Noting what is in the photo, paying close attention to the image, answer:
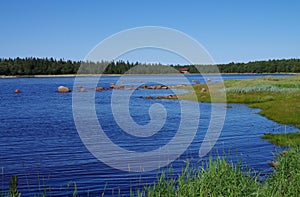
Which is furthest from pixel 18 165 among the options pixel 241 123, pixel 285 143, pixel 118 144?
pixel 241 123

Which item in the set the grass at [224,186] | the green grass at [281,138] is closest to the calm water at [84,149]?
the green grass at [281,138]

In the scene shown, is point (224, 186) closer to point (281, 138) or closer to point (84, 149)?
point (84, 149)

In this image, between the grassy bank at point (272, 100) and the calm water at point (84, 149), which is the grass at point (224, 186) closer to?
the calm water at point (84, 149)

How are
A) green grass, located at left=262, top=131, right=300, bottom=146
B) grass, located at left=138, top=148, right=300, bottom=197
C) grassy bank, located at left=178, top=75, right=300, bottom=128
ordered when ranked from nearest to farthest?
grass, located at left=138, top=148, right=300, bottom=197 < green grass, located at left=262, top=131, right=300, bottom=146 < grassy bank, located at left=178, top=75, right=300, bottom=128

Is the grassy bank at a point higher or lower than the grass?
higher

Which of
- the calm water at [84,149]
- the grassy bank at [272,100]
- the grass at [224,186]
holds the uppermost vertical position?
→ the grassy bank at [272,100]

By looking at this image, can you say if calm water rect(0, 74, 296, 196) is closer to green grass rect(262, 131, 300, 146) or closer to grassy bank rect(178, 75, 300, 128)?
green grass rect(262, 131, 300, 146)

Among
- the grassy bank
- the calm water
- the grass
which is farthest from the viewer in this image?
the grassy bank

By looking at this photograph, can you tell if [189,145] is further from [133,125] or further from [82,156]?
[133,125]

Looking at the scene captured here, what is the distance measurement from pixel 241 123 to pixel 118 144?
12.3 meters

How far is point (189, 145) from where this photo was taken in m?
22.0

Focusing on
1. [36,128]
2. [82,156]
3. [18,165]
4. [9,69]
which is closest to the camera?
[18,165]

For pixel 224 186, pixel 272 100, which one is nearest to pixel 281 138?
pixel 224 186

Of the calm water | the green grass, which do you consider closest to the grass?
the calm water
